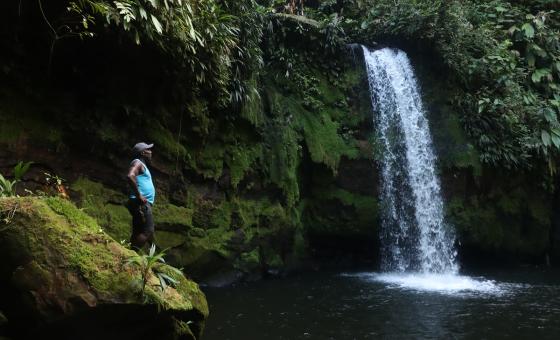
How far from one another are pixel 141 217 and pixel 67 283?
2054mm

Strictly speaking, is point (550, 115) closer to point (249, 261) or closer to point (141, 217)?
point (249, 261)

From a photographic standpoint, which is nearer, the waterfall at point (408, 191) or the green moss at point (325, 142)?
the green moss at point (325, 142)

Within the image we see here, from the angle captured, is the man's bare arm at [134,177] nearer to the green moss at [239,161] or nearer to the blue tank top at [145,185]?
the blue tank top at [145,185]

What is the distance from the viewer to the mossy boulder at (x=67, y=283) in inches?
146

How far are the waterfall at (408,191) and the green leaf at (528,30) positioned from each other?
3.57 meters

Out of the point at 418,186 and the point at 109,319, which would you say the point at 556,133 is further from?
the point at 109,319

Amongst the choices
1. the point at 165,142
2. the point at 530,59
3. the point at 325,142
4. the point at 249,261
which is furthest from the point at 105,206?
the point at 530,59

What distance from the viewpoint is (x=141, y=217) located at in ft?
19.0

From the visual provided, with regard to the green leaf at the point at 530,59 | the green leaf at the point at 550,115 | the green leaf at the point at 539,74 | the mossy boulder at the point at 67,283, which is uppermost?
the green leaf at the point at 530,59

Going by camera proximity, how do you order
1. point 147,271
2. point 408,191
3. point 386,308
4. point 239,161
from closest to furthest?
point 147,271 < point 386,308 < point 239,161 < point 408,191

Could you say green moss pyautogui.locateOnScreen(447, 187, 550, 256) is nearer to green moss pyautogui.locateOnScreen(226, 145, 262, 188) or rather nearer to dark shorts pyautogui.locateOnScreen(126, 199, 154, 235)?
green moss pyautogui.locateOnScreen(226, 145, 262, 188)

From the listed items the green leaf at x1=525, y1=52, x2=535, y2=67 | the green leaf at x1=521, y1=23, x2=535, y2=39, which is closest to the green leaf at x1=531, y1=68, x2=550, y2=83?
the green leaf at x1=525, y1=52, x2=535, y2=67

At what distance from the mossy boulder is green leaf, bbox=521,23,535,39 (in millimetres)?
12474

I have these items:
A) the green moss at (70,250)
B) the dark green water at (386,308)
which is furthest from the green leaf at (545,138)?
the green moss at (70,250)
